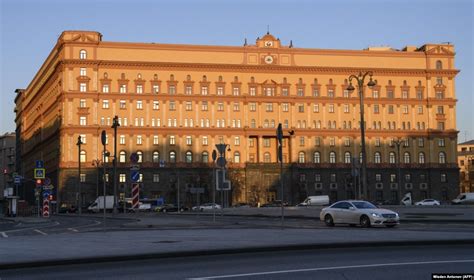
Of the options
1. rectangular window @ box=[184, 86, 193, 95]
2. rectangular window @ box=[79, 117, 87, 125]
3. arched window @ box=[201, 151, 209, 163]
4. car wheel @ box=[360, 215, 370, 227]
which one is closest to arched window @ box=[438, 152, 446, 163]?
arched window @ box=[201, 151, 209, 163]

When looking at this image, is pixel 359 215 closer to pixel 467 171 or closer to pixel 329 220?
pixel 329 220

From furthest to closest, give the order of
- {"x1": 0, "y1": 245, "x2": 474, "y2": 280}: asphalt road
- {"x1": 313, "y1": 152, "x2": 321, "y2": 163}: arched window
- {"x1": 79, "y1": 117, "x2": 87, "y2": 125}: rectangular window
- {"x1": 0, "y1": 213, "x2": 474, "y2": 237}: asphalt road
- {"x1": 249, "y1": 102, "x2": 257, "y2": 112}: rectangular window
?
{"x1": 313, "y1": 152, "x2": 321, "y2": 163}: arched window < {"x1": 249, "y1": 102, "x2": 257, "y2": 112}: rectangular window < {"x1": 79, "y1": 117, "x2": 87, "y2": 125}: rectangular window < {"x1": 0, "y1": 213, "x2": 474, "y2": 237}: asphalt road < {"x1": 0, "y1": 245, "x2": 474, "y2": 280}: asphalt road

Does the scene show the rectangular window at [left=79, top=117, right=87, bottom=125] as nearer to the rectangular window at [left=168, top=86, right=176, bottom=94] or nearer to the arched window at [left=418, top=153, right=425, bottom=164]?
the rectangular window at [left=168, top=86, right=176, bottom=94]

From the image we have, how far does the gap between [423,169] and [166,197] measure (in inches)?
2081

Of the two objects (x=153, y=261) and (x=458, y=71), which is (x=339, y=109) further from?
(x=153, y=261)

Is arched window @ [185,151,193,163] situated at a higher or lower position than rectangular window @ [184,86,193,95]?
lower

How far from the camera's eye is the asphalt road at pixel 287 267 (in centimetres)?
1229

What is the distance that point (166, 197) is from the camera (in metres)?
125

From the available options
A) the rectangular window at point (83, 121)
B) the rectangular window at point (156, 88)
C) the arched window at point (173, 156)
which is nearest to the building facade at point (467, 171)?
the arched window at point (173, 156)

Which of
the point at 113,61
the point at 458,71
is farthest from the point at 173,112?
the point at 458,71

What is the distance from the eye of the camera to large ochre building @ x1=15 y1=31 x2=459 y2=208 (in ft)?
402

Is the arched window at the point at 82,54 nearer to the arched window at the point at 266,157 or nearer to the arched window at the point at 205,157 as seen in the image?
the arched window at the point at 205,157

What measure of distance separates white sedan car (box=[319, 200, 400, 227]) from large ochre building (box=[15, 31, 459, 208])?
88656 mm

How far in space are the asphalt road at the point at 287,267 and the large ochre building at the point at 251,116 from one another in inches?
4113
